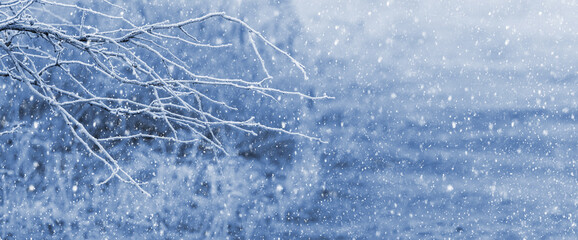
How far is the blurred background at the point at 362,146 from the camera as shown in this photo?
23.6 feet

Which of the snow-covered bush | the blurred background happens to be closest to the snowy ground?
the blurred background

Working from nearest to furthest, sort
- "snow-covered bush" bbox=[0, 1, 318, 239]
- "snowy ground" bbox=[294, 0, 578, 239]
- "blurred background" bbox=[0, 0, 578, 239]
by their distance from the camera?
"snow-covered bush" bbox=[0, 1, 318, 239]
"blurred background" bbox=[0, 0, 578, 239]
"snowy ground" bbox=[294, 0, 578, 239]

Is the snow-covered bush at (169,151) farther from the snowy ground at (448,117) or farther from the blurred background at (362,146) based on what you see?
the snowy ground at (448,117)

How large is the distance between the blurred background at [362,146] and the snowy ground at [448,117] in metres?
0.02

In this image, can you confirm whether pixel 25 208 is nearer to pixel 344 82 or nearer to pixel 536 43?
pixel 344 82

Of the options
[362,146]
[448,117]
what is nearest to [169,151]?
[362,146]

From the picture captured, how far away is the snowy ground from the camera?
7.54 meters

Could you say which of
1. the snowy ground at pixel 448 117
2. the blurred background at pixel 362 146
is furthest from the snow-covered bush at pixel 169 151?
the snowy ground at pixel 448 117

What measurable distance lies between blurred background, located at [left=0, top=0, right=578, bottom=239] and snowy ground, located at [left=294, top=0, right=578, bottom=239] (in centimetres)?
2

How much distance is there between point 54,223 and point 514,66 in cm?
628

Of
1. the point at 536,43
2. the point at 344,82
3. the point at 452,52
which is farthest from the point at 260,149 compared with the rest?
the point at 536,43

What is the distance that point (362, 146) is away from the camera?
7.51 m

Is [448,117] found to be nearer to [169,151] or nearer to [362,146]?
[362,146]

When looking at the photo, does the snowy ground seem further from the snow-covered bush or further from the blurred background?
the snow-covered bush
